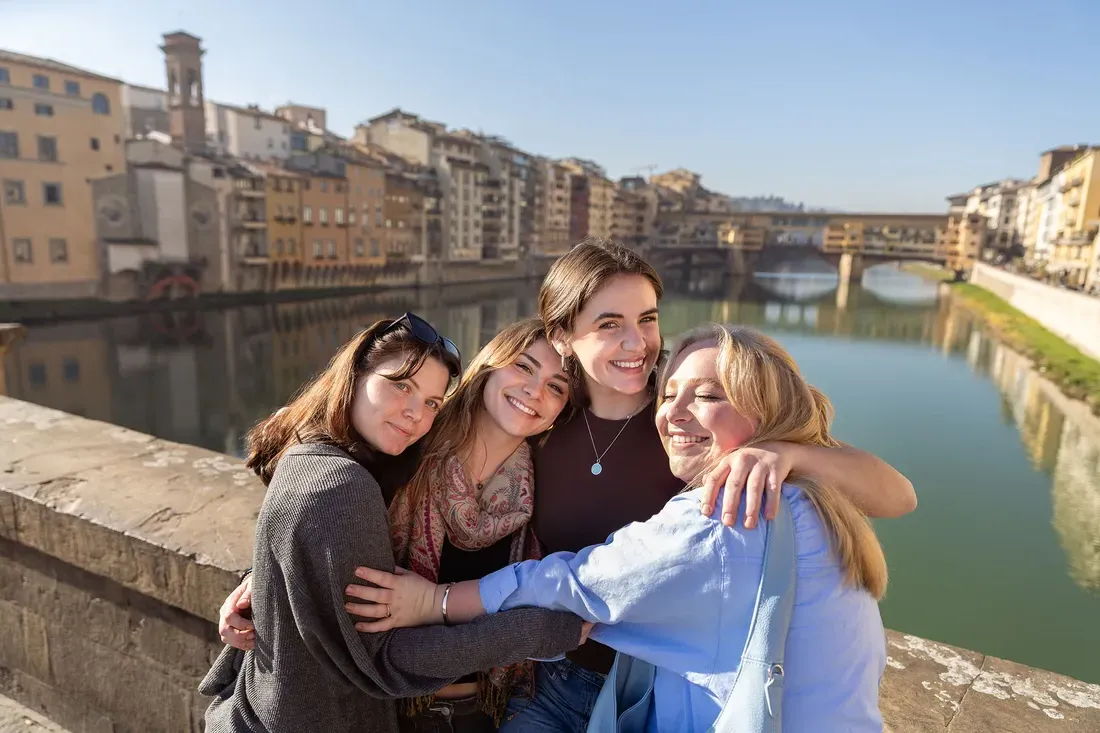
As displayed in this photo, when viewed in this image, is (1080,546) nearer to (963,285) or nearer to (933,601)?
(933,601)

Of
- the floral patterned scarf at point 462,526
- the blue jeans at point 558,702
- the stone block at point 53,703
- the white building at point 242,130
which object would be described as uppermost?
the white building at point 242,130

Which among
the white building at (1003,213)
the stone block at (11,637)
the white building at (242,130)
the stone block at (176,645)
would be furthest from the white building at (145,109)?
the white building at (1003,213)

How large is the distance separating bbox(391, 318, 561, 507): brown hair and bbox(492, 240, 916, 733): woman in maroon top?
0.06 meters

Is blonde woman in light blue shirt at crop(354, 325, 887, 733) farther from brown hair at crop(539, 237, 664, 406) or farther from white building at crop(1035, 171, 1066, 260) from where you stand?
white building at crop(1035, 171, 1066, 260)

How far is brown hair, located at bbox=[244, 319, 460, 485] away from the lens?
1087mm

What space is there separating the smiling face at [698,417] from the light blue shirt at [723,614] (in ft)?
0.41

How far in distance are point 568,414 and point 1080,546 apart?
30.2ft

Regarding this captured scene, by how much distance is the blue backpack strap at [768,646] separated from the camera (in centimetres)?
77

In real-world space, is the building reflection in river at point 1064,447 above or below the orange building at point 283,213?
below

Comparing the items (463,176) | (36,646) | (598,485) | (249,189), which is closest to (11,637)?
(36,646)

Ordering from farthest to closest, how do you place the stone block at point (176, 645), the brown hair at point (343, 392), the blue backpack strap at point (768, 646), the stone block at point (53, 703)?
the stone block at point (53, 703)
the stone block at point (176, 645)
the brown hair at point (343, 392)
the blue backpack strap at point (768, 646)

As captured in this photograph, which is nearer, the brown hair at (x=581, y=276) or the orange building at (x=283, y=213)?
the brown hair at (x=581, y=276)

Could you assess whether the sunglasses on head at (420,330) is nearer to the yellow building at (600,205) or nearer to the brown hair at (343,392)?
the brown hair at (343,392)

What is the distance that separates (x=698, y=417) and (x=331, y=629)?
585 millimetres
